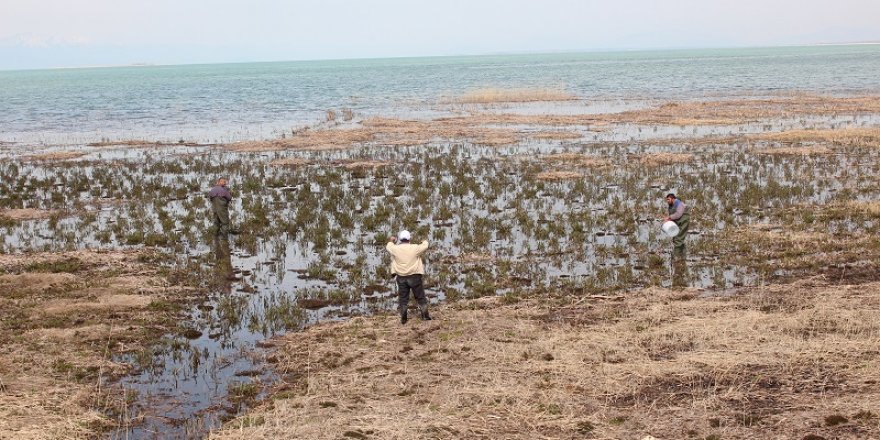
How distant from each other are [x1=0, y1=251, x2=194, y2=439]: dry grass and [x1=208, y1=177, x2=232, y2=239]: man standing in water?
199cm

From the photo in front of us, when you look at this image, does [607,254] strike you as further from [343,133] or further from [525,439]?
[343,133]

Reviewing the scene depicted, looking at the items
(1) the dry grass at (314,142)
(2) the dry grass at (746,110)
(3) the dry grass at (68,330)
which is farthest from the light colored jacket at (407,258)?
(2) the dry grass at (746,110)

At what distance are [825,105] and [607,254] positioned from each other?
128 feet

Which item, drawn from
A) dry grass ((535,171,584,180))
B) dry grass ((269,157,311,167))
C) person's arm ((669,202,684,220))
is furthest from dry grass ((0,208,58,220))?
person's arm ((669,202,684,220))

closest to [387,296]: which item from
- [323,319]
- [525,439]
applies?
[323,319]

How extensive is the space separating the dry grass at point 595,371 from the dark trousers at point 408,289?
340mm

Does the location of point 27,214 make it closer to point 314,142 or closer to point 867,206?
point 314,142

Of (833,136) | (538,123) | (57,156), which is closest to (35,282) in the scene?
(57,156)

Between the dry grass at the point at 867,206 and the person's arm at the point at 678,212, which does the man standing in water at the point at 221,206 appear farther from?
the dry grass at the point at 867,206

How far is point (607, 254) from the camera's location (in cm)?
1603

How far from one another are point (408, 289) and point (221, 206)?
290 inches

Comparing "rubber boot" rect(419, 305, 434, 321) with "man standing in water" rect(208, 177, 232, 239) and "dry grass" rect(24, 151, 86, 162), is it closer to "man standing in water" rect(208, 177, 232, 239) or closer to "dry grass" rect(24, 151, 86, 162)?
"man standing in water" rect(208, 177, 232, 239)

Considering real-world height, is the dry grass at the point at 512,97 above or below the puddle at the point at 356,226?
above

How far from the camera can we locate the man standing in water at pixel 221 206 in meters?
17.9
